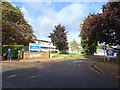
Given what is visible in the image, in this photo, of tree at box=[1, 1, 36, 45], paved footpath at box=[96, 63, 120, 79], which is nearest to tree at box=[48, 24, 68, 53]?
tree at box=[1, 1, 36, 45]

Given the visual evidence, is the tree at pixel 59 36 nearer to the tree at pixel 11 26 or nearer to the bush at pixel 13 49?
the tree at pixel 11 26

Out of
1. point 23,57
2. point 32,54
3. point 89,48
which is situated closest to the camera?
point 23,57

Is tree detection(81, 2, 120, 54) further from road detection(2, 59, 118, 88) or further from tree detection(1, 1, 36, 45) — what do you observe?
tree detection(1, 1, 36, 45)

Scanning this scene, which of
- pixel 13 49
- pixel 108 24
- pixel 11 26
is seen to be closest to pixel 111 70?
pixel 108 24

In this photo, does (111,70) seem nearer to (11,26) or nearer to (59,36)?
(11,26)

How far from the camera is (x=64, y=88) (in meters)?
5.22

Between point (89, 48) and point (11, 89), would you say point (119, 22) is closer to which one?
point (11, 89)

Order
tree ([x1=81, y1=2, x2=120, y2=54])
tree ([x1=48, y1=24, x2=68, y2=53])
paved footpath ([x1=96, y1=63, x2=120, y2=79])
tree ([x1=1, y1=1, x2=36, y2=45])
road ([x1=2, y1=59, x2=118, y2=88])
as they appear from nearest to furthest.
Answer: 1. road ([x1=2, y1=59, x2=118, y2=88])
2. paved footpath ([x1=96, y1=63, x2=120, y2=79])
3. tree ([x1=81, y1=2, x2=120, y2=54])
4. tree ([x1=1, y1=1, x2=36, y2=45])
5. tree ([x1=48, y1=24, x2=68, y2=53])

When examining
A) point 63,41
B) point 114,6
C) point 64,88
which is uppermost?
point 114,6

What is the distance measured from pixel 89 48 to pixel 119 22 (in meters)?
24.2

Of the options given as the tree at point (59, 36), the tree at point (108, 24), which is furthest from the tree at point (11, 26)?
the tree at point (59, 36)

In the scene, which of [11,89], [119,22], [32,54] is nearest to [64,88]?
[11,89]

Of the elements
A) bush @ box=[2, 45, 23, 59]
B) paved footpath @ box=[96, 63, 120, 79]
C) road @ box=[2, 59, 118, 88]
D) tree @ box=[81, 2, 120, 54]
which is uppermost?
tree @ box=[81, 2, 120, 54]

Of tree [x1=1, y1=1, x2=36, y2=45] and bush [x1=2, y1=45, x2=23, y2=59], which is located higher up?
tree [x1=1, y1=1, x2=36, y2=45]
